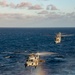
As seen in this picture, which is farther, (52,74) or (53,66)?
(53,66)

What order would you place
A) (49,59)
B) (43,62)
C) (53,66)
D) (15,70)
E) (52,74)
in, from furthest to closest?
1. (49,59)
2. (43,62)
3. (53,66)
4. (15,70)
5. (52,74)

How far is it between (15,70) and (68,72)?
22.1 m

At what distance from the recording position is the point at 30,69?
448 ft

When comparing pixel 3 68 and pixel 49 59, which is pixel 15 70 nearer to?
pixel 3 68

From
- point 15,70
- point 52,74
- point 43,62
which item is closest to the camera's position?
point 52,74

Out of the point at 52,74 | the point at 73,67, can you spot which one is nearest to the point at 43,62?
the point at 73,67

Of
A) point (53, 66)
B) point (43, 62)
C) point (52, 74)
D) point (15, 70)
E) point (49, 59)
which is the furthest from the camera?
point (49, 59)

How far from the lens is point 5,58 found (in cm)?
17538

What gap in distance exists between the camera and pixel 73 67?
140m

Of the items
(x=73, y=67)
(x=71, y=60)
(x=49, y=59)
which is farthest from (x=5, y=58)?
(x=73, y=67)

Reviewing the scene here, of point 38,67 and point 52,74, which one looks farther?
point 38,67

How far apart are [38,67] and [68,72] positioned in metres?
17.1

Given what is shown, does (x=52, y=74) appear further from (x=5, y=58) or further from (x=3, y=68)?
(x=5, y=58)

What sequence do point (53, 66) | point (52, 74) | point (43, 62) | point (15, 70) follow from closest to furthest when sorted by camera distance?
point (52, 74), point (15, 70), point (53, 66), point (43, 62)
